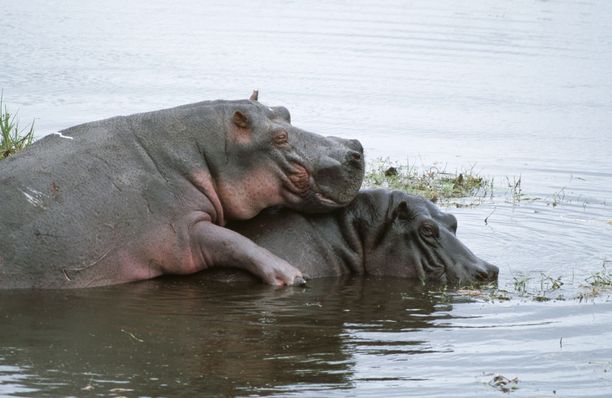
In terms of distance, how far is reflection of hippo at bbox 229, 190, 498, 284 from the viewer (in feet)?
29.0

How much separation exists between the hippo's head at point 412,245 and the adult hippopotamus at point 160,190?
14.7 inches

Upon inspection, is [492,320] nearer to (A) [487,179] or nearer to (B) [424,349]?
(B) [424,349]

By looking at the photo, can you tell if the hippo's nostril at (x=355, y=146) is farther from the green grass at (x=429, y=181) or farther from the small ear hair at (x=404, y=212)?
the green grass at (x=429, y=181)

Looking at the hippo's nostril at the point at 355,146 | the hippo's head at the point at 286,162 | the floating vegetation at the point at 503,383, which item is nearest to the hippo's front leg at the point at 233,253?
the hippo's head at the point at 286,162

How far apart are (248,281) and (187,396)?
2408mm

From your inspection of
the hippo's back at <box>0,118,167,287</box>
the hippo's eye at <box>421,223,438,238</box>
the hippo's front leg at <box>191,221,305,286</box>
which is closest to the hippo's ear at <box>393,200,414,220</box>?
the hippo's eye at <box>421,223,438,238</box>

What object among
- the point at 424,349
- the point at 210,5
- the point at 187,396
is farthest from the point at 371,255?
the point at 210,5

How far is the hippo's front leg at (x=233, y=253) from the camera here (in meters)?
8.21

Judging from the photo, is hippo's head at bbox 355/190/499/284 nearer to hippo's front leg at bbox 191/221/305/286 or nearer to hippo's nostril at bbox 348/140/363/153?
hippo's nostril at bbox 348/140/363/153

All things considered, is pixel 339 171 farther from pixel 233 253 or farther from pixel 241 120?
pixel 233 253

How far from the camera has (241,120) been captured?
27.8 ft

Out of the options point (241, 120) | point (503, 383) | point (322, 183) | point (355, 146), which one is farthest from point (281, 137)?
point (503, 383)

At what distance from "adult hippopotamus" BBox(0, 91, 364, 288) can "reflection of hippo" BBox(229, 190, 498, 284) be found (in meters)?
0.21

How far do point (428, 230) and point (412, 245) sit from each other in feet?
0.54
